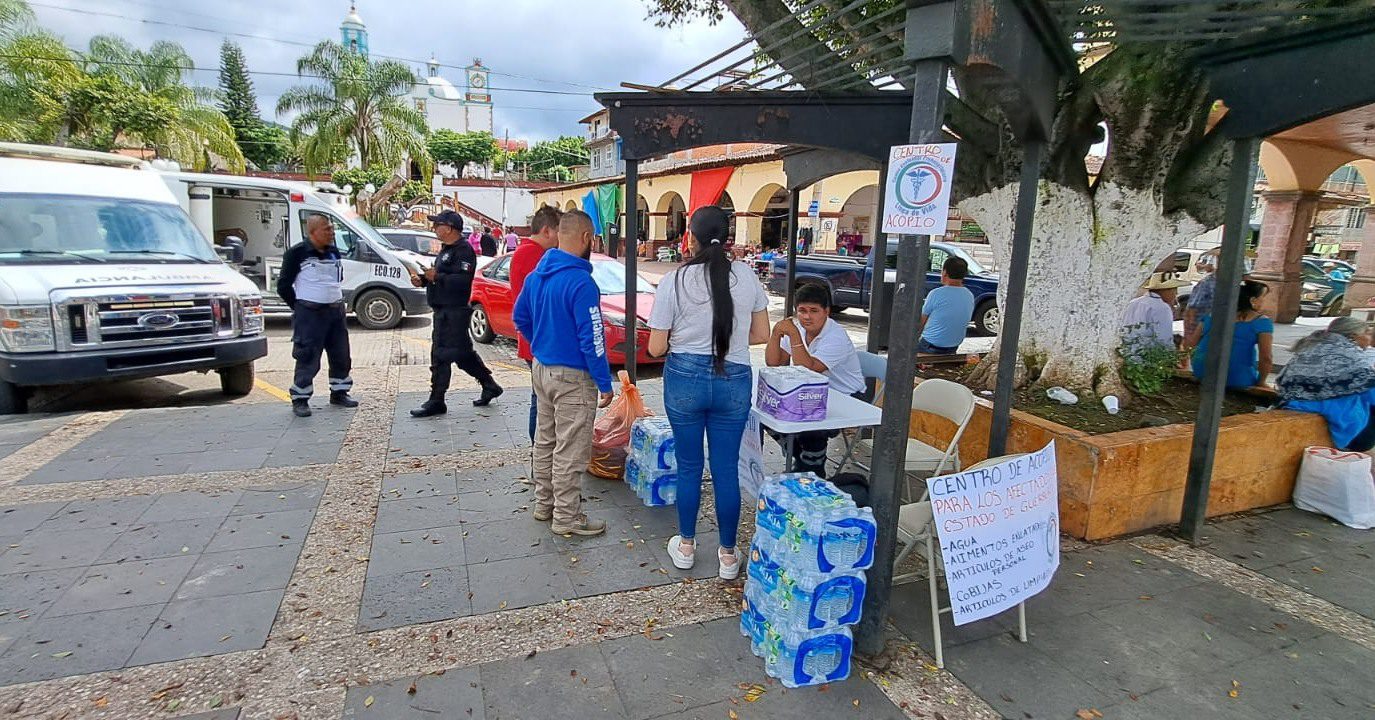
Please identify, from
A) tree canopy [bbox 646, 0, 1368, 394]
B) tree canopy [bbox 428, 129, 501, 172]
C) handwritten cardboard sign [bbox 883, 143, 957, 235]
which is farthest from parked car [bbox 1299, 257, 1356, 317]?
tree canopy [bbox 428, 129, 501, 172]

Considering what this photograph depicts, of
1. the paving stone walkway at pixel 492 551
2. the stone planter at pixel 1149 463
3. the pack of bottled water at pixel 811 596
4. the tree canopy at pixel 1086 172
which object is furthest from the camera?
the tree canopy at pixel 1086 172

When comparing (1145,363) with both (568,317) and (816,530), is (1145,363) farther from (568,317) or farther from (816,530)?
(568,317)

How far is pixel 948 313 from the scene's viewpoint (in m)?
6.35

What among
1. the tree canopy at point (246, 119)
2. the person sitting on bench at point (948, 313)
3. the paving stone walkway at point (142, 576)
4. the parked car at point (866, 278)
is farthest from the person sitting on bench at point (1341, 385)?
the tree canopy at point (246, 119)

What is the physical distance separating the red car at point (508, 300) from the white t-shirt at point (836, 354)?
365 centimetres

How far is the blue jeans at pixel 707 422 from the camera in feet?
10.1

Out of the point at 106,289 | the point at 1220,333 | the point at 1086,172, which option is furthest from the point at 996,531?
the point at 106,289

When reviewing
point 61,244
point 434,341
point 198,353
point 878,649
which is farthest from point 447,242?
point 878,649

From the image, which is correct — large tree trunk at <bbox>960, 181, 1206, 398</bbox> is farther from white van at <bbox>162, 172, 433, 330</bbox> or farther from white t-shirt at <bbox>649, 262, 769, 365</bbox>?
white van at <bbox>162, 172, 433, 330</bbox>

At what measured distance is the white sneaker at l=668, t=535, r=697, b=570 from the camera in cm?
342

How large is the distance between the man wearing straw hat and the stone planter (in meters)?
1.06

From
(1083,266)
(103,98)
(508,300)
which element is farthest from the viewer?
(103,98)

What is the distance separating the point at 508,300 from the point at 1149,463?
7658 mm

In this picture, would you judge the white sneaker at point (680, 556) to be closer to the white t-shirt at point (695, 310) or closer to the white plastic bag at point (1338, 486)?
the white t-shirt at point (695, 310)
